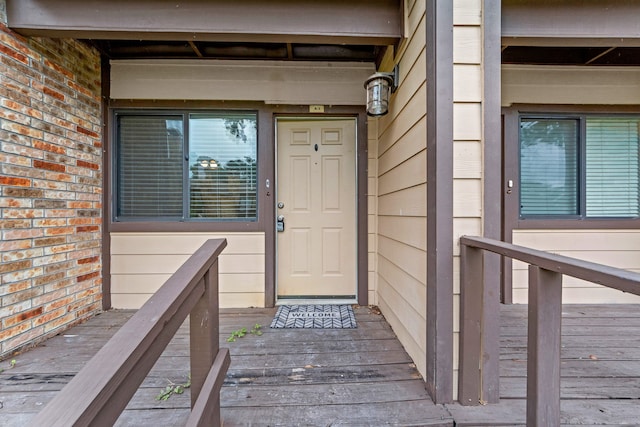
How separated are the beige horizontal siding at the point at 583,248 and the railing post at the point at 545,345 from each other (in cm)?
210

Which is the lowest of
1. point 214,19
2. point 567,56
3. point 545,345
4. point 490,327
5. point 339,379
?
point 339,379

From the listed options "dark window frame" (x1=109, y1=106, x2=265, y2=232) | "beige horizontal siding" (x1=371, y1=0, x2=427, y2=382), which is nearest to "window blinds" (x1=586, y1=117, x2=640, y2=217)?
"beige horizontal siding" (x1=371, y1=0, x2=427, y2=382)

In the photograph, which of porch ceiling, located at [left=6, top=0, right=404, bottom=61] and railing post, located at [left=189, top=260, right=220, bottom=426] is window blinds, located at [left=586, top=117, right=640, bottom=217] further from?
railing post, located at [left=189, top=260, right=220, bottom=426]

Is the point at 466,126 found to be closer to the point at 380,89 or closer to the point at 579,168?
the point at 380,89

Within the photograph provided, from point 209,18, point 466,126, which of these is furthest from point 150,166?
point 466,126

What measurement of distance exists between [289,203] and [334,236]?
0.55 m

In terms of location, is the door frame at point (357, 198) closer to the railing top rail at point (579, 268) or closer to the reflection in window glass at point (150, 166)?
the reflection in window glass at point (150, 166)

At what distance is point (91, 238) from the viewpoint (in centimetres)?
257

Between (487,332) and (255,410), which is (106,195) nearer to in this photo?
(255,410)

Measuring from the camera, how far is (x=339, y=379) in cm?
162

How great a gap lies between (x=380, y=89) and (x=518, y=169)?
167 centimetres

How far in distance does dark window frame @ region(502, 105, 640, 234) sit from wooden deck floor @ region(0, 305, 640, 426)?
0.90 meters

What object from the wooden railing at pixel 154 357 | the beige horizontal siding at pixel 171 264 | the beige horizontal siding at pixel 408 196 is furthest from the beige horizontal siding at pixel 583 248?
the wooden railing at pixel 154 357

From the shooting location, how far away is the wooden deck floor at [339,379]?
4.43ft
